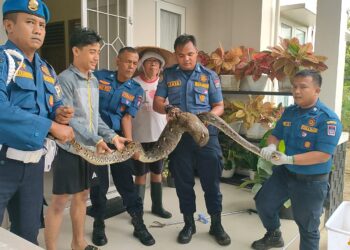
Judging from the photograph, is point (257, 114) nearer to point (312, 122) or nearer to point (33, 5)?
point (312, 122)

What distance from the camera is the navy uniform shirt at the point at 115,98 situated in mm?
2615

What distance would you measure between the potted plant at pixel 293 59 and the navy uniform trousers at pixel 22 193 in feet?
8.62

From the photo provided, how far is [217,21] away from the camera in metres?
5.17

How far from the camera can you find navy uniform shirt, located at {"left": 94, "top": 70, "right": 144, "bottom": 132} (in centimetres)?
262

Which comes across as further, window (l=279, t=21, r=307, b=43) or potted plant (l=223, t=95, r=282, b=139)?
window (l=279, t=21, r=307, b=43)

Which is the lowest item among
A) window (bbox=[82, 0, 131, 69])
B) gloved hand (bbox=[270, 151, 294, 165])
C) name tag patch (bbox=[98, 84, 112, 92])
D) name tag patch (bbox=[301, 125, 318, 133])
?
→ gloved hand (bbox=[270, 151, 294, 165])

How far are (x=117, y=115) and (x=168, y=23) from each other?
2470 millimetres

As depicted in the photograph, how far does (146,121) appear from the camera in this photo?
10.2 ft

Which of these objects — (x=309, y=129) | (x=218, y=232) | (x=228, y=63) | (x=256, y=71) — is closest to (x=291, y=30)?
(x=228, y=63)

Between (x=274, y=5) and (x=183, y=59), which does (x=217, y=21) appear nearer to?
(x=274, y=5)

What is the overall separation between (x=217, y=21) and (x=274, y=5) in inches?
35.9

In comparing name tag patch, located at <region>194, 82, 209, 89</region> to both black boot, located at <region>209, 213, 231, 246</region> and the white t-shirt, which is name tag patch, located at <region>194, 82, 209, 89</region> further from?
black boot, located at <region>209, 213, 231, 246</region>

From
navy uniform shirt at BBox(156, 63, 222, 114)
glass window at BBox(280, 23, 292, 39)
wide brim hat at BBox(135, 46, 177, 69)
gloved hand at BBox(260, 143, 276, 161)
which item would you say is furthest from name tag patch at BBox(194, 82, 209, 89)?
glass window at BBox(280, 23, 292, 39)

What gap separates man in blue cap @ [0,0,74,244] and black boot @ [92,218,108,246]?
1.07 metres
